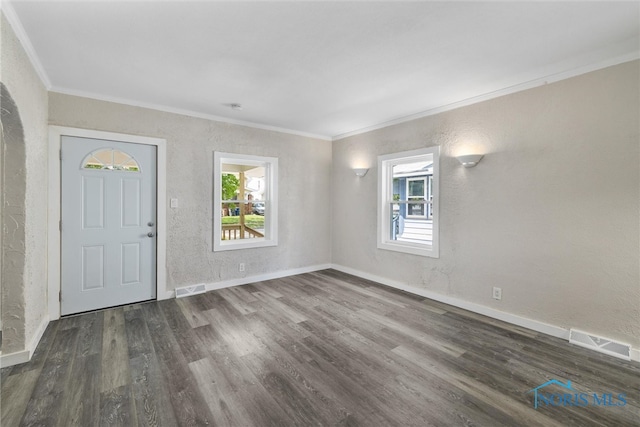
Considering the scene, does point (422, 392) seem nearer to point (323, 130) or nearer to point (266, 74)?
point (266, 74)

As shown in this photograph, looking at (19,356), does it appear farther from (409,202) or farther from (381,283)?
(409,202)

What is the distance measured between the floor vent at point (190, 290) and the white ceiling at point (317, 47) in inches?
100

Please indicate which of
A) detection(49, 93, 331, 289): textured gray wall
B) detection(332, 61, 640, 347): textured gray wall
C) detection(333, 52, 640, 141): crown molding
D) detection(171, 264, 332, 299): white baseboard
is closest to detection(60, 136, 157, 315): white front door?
detection(49, 93, 331, 289): textured gray wall

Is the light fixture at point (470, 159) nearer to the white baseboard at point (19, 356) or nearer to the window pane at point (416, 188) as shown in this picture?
the window pane at point (416, 188)

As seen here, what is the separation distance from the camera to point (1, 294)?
2.43m

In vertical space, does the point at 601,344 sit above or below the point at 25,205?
below

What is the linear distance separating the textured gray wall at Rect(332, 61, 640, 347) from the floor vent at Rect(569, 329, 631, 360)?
0.06 meters

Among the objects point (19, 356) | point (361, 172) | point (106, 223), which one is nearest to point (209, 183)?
point (106, 223)

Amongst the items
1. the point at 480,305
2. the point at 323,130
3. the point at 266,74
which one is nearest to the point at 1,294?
the point at 266,74

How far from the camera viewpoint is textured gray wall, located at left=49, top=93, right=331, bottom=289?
11.7ft

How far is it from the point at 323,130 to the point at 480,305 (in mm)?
3625

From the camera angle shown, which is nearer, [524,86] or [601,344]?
[601,344]

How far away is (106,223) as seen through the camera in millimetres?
3508

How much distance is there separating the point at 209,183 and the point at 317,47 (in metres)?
2.67
